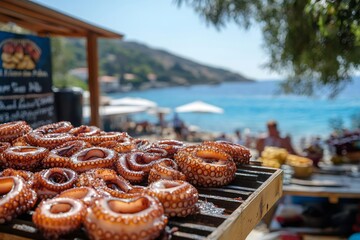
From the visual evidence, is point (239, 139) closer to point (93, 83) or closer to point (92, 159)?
point (93, 83)

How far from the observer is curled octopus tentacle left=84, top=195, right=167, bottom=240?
153 cm

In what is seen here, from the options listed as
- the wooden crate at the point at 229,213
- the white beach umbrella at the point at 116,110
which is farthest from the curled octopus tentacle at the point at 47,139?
the white beach umbrella at the point at 116,110

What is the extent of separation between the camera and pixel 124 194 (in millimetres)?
1993

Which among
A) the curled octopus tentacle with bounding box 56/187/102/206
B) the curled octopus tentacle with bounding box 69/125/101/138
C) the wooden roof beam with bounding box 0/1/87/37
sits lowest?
the curled octopus tentacle with bounding box 56/187/102/206

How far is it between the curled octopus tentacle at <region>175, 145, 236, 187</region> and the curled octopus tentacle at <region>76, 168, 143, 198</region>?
44 centimetres

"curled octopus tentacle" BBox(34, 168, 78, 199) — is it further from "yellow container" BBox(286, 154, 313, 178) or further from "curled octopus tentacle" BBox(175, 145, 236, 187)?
"yellow container" BBox(286, 154, 313, 178)

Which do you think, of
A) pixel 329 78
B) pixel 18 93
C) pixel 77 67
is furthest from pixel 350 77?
pixel 77 67

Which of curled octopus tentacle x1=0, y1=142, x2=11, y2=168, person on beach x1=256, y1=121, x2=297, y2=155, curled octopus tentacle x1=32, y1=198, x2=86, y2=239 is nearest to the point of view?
curled octopus tentacle x1=32, y1=198, x2=86, y2=239

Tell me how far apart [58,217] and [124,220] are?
1.14 feet

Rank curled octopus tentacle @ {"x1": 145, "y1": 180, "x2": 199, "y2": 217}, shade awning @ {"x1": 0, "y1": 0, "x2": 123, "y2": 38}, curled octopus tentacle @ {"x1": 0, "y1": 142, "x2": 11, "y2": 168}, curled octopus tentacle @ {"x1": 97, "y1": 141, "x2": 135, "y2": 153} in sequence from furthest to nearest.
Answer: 1. shade awning @ {"x1": 0, "y1": 0, "x2": 123, "y2": 38}
2. curled octopus tentacle @ {"x1": 97, "y1": 141, "x2": 135, "y2": 153}
3. curled octopus tentacle @ {"x1": 0, "y1": 142, "x2": 11, "y2": 168}
4. curled octopus tentacle @ {"x1": 145, "y1": 180, "x2": 199, "y2": 217}

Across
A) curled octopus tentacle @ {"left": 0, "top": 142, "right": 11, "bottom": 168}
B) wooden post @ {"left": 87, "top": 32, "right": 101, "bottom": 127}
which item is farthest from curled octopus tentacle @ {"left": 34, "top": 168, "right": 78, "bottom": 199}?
wooden post @ {"left": 87, "top": 32, "right": 101, "bottom": 127}

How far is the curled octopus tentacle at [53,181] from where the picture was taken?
2105 millimetres

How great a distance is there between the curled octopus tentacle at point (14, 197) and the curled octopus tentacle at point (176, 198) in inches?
27.1

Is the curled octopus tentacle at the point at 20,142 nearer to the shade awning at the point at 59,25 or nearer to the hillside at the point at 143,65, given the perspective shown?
the shade awning at the point at 59,25
